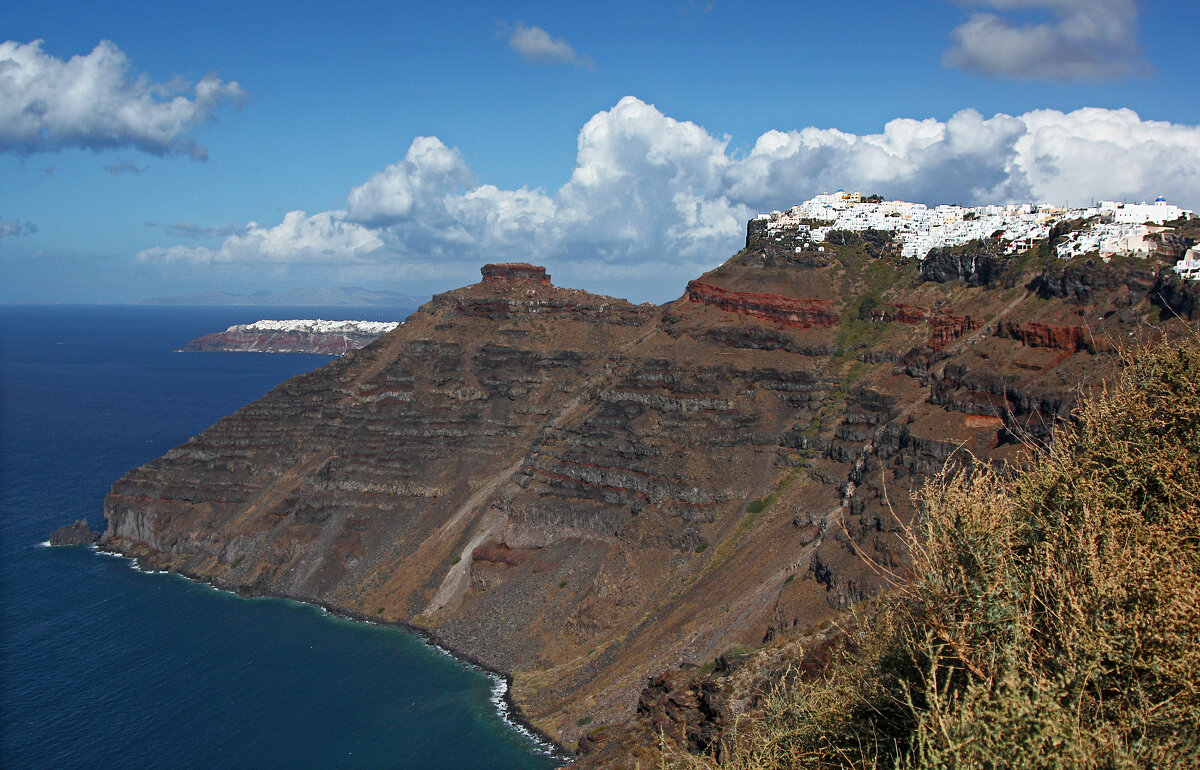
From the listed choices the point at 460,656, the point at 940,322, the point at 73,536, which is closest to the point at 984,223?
the point at 940,322

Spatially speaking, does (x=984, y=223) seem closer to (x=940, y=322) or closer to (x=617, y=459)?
(x=940, y=322)

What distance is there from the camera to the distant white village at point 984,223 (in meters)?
87.3

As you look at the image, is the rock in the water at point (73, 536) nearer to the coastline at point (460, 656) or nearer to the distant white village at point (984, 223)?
the coastline at point (460, 656)

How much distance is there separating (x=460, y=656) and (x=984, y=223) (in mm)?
82457

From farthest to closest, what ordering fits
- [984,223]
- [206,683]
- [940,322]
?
1. [984,223]
2. [940,322]
3. [206,683]

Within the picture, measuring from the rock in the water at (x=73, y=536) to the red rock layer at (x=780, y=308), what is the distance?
89.7 meters

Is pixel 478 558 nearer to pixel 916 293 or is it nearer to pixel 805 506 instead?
pixel 805 506

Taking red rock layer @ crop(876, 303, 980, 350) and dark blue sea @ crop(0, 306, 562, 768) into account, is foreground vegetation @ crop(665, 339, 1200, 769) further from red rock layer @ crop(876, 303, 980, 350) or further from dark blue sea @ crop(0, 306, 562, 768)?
red rock layer @ crop(876, 303, 980, 350)

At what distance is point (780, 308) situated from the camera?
375 ft

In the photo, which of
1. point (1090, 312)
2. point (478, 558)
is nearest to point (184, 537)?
point (478, 558)

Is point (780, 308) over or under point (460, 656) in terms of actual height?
over

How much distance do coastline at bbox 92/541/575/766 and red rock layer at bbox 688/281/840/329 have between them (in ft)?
186

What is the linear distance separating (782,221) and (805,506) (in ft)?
216

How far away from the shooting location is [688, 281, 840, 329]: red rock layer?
11325 cm
